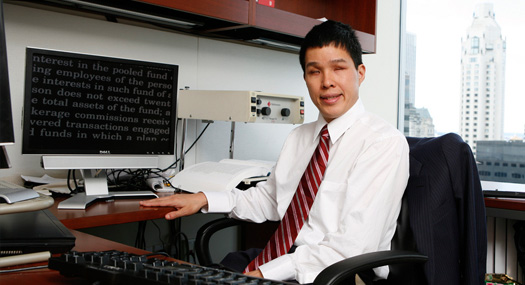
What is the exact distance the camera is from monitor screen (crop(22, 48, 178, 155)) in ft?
5.14

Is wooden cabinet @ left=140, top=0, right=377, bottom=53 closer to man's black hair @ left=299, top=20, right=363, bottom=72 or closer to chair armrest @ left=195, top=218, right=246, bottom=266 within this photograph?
man's black hair @ left=299, top=20, right=363, bottom=72

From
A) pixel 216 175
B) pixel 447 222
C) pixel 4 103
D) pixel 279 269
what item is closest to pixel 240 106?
pixel 216 175

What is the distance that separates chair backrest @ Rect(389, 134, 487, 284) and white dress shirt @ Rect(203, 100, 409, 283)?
0.08 metres

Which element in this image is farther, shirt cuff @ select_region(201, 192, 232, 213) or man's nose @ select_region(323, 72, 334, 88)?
shirt cuff @ select_region(201, 192, 232, 213)

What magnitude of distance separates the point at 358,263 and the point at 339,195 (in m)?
0.37

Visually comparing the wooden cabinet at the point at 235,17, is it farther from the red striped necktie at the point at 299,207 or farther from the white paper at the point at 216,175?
the red striped necktie at the point at 299,207

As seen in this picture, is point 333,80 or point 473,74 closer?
point 333,80

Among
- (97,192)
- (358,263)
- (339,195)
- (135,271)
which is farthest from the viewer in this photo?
(97,192)

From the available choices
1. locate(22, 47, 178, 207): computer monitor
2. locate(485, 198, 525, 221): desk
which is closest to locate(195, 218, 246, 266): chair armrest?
locate(22, 47, 178, 207): computer monitor

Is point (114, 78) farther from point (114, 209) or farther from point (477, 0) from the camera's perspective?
point (477, 0)

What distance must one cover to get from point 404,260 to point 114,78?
116cm

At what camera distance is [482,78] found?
124 inches

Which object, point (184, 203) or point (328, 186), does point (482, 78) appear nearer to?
point (328, 186)

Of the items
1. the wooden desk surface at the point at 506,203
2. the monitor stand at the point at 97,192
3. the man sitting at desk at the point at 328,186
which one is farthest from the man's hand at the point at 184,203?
the wooden desk surface at the point at 506,203
